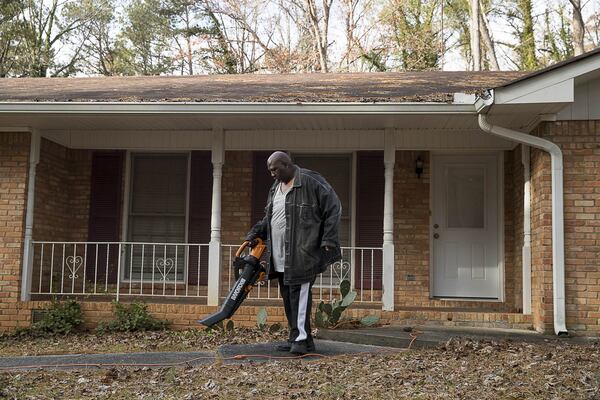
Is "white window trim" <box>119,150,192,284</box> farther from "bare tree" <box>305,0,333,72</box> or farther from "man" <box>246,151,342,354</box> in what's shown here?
"bare tree" <box>305,0,333,72</box>

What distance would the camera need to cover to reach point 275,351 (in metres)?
5.83

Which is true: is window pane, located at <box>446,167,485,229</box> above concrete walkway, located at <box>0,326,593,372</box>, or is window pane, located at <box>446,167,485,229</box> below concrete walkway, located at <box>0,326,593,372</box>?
above

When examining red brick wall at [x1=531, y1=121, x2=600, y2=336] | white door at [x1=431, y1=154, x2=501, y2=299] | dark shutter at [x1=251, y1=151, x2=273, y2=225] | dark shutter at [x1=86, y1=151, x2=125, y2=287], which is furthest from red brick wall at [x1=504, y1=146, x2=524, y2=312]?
dark shutter at [x1=86, y1=151, x2=125, y2=287]

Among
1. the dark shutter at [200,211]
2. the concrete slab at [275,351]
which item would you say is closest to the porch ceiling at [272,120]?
the dark shutter at [200,211]

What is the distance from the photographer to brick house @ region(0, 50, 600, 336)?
23.7 ft

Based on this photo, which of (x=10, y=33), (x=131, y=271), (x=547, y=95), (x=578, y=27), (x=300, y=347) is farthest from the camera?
(x=10, y=33)

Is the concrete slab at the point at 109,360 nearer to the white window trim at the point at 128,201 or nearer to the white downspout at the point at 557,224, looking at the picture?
the white window trim at the point at 128,201

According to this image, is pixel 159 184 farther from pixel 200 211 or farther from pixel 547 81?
pixel 547 81

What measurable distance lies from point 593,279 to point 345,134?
3.48 meters

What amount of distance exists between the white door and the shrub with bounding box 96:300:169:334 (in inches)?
152

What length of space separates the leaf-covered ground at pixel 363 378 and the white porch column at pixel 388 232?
192 centimetres

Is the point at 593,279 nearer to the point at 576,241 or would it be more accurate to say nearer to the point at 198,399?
the point at 576,241

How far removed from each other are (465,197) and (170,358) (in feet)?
17.1

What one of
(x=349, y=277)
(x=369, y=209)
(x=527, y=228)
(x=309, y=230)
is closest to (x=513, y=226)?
(x=527, y=228)
